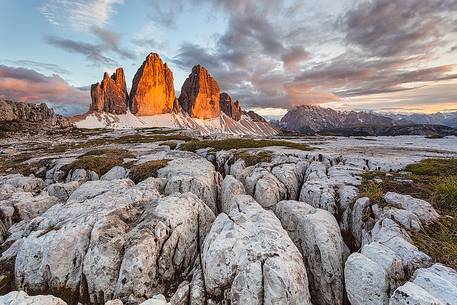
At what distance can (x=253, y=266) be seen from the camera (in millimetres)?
11297

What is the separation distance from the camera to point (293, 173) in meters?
24.6

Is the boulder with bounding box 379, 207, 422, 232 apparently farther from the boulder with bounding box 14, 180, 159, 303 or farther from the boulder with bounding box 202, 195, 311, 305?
the boulder with bounding box 14, 180, 159, 303

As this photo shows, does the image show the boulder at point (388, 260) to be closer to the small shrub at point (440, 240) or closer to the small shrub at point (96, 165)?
the small shrub at point (440, 240)

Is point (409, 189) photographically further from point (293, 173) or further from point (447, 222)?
point (293, 173)

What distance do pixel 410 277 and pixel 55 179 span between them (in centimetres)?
3384

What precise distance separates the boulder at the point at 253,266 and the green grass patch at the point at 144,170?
15568 millimetres

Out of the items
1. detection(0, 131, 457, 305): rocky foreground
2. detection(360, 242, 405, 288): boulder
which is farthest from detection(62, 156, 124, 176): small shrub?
detection(360, 242, 405, 288): boulder

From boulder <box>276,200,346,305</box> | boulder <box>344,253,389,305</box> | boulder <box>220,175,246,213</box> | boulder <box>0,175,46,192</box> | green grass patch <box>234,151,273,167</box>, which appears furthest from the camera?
green grass patch <box>234,151,273,167</box>

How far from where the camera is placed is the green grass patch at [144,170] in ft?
89.8

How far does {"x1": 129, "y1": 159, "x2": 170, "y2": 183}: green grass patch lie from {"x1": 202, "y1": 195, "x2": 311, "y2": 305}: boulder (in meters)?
15.6

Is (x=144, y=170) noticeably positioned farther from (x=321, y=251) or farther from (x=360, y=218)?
(x=360, y=218)

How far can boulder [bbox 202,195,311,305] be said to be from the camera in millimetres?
10734

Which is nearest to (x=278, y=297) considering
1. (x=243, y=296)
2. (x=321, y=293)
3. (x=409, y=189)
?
(x=243, y=296)

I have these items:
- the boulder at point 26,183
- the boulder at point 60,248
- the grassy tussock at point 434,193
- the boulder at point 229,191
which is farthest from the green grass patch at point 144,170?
the grassy tussock at point 434,193
